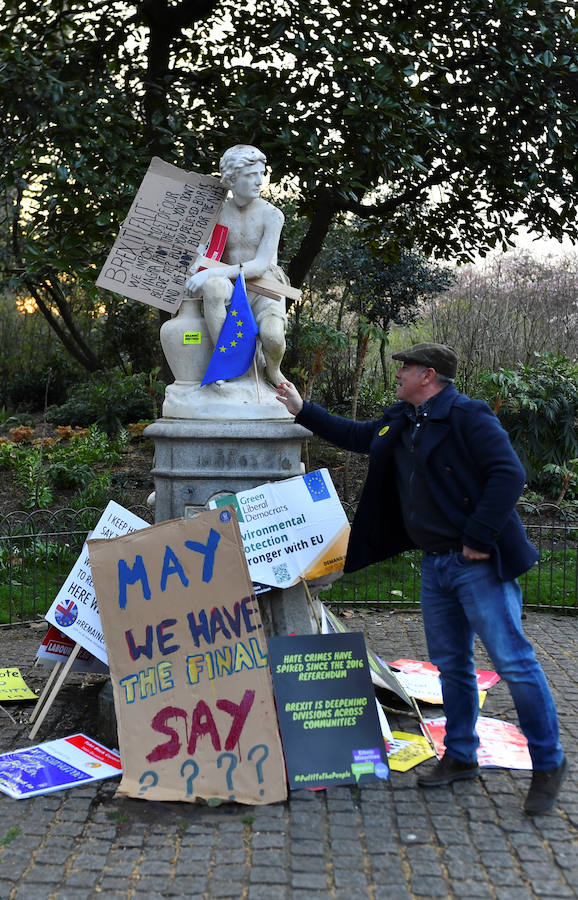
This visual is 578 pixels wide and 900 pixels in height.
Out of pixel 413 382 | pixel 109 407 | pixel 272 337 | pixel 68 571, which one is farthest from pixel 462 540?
pixel 109 407

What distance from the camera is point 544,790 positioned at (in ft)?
11.8

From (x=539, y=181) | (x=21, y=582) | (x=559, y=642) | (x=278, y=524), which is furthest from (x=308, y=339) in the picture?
(x=278, y=524)

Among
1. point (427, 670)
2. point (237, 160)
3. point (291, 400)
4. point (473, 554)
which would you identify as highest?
point (237, 160)

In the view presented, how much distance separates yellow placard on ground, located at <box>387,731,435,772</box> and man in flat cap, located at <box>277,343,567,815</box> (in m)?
0.19

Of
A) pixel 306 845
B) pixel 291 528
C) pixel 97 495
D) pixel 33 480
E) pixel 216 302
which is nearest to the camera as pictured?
pixel 306 845

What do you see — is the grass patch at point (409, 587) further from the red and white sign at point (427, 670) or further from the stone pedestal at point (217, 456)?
the stone pedestal at point (217, 456)

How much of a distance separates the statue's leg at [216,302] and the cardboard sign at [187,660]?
130cm

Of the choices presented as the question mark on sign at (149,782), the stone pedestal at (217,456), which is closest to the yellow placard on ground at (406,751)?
the question mark on sign at (149,782)

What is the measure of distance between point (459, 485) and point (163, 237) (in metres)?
2.42

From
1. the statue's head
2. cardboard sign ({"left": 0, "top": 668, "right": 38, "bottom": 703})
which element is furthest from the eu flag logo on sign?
cardboard sign ({"left": 0, "top": 668, "right": 38, "bottom": 703})

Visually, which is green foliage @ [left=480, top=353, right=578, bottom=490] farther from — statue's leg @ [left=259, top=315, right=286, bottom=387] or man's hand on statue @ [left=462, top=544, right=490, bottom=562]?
man's hand on statue @ [left=462, top=544, right=490, bottom=562]

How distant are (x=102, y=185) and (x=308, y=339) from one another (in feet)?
14.9

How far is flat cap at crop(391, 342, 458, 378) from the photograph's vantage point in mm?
3789

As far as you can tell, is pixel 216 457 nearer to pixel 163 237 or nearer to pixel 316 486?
pixel 316 486
